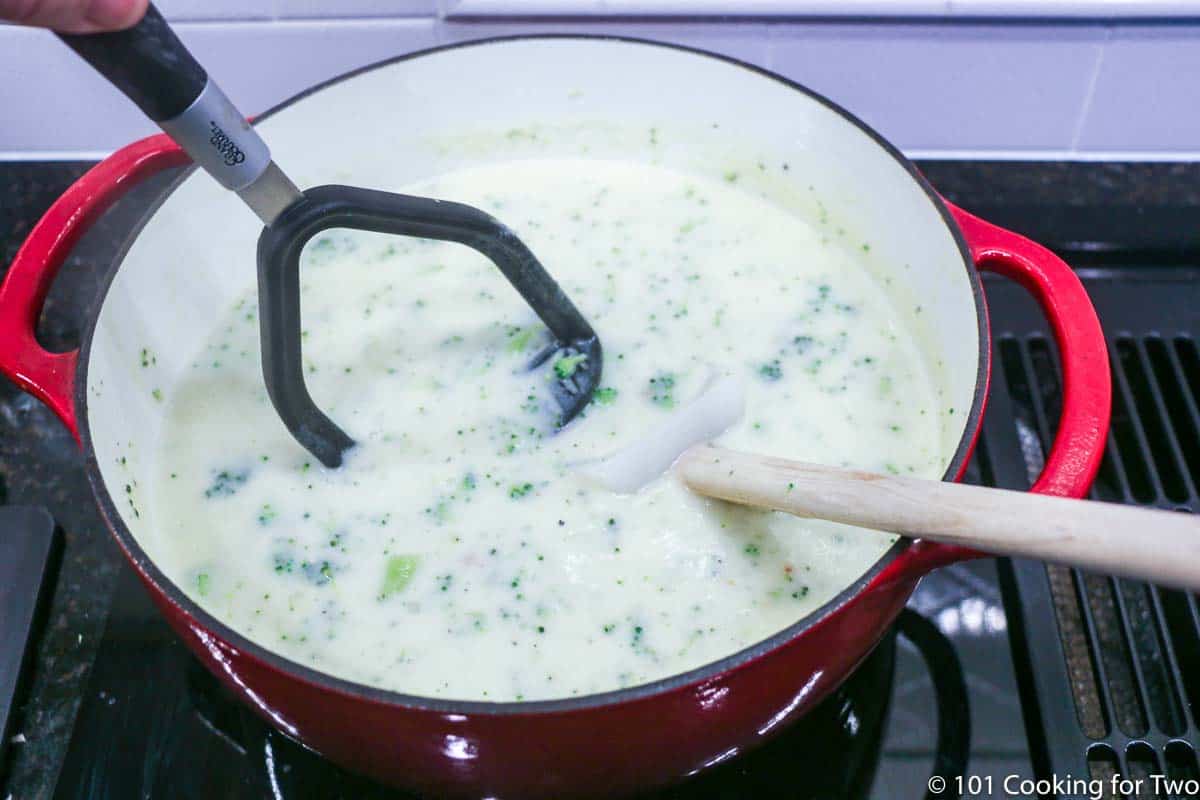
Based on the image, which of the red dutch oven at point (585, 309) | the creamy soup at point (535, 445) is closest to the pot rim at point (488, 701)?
the red dutch oven at point (585, 309)

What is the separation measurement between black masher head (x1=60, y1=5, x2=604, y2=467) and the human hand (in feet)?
0.04

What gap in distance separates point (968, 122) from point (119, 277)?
0.82 meters

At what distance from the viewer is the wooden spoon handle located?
1.57ft

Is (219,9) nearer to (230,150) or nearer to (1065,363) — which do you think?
(230,150)

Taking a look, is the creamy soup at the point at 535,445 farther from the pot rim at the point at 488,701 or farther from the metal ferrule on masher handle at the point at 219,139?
the metal ferrule on masher handle at the point at 219,139

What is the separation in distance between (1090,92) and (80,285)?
1024 millimetres

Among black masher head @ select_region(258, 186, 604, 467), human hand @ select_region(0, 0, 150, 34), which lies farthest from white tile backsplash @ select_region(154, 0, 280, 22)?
human hand @ select_region(0, 0, 150, 34)

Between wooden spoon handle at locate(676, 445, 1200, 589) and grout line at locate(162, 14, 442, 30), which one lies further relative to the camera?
grout line at locate(162, 14, 442, 30)

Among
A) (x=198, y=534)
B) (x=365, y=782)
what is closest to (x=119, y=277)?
(x=198, y=534)

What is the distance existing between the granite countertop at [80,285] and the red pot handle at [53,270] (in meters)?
0.18

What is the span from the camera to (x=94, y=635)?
86 centimetres

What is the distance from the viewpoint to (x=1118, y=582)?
84cm

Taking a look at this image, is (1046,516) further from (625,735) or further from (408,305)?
(408,305)

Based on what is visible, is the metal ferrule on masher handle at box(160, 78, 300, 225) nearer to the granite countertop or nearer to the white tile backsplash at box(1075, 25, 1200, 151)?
the granite countertop
